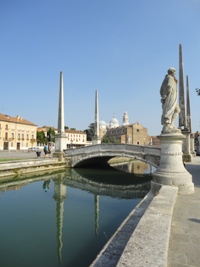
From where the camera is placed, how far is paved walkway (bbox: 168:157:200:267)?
2572mm

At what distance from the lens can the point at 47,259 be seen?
471cm

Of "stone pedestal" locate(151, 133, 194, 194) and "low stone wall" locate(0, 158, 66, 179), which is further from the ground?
"stone pedestal" locate(151, 133, 194, 194)

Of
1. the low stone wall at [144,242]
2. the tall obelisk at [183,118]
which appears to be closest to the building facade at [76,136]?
the tall obelisk at [183,118]

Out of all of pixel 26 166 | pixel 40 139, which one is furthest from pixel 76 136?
pixel 26 166

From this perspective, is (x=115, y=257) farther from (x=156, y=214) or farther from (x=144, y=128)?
(x=144, y=128)

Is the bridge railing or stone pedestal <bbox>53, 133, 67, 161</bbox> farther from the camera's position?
stone pedestal <bbox>53, 133, 67, 161</bbox>

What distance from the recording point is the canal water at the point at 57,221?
15.9 ft

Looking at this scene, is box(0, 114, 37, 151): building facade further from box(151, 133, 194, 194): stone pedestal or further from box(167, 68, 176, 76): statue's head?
box(151, 133, 194, 194): stone pedestal

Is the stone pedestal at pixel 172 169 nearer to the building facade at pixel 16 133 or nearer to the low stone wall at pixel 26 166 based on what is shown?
the low stone wall at pixel 26 166

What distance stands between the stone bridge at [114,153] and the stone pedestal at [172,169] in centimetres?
970

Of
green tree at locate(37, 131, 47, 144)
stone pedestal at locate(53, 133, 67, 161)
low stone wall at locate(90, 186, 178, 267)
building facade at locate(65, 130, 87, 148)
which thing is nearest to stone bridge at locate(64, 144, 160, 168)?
stone pedestal at locate(53, 133, 67, 161)

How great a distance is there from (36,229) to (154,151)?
40.0 ft

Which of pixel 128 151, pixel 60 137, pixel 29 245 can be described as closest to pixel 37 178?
pixel 60 137

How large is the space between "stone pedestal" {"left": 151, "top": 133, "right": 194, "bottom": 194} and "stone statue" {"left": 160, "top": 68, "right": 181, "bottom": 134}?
1.09ft
